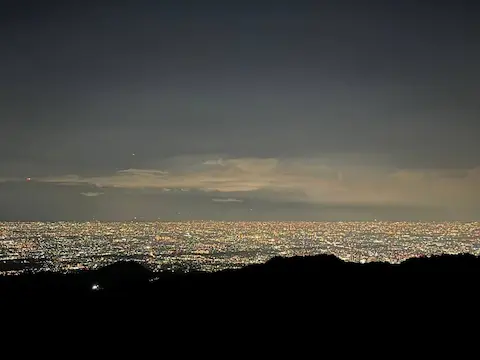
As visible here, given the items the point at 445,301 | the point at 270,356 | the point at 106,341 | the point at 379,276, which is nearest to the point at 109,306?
the point at 106,341

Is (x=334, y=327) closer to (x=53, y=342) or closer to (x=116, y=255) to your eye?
(x=53, y=342)

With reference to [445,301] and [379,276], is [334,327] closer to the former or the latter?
[445,301]

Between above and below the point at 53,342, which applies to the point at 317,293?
above

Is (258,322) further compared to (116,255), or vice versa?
(116,255)

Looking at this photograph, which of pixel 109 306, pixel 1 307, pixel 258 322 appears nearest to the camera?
pixel 258 322

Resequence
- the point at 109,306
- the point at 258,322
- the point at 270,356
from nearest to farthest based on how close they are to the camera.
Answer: the point at 270,356 < the point at 258,322 < the point at 109,306

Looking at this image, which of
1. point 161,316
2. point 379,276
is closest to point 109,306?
point 161,316
